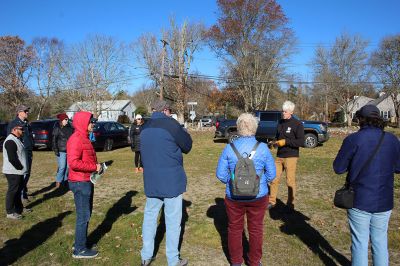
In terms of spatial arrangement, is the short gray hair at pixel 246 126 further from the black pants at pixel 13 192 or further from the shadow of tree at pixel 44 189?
the shadow of tree at pixel 44 189

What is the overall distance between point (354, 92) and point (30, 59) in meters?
39.1

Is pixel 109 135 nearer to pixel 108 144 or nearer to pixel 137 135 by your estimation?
pixel 108 144

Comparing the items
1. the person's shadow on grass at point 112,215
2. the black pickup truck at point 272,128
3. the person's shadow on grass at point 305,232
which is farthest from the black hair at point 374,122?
the black pickup truck at point 272,128

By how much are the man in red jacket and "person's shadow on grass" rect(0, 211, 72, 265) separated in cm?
83

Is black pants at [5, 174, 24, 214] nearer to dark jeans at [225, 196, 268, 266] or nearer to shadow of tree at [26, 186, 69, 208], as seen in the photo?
shadow of tree at [26, 186, 69, 208]

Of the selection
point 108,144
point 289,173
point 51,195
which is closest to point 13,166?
point 51,195

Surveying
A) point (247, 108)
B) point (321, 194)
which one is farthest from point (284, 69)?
point (321, 194)

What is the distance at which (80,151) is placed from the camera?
4.36 metres

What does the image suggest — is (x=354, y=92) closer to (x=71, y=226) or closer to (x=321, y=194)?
(x=321, y=194)

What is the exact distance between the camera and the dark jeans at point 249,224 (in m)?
3.82

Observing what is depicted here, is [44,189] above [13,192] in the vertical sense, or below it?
below

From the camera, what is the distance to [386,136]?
3.32 metres

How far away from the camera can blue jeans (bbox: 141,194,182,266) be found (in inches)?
162

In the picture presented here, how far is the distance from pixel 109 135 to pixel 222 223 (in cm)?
1345
